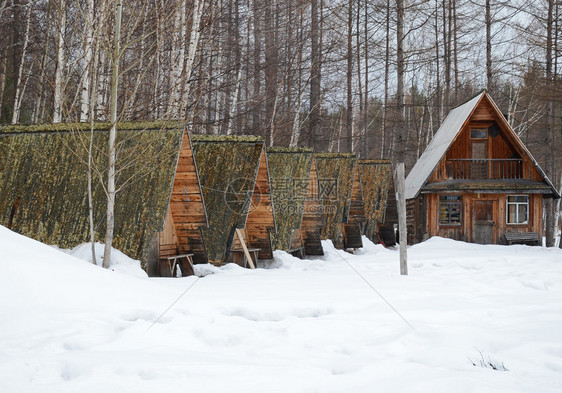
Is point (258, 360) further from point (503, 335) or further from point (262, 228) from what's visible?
point (262, 228)

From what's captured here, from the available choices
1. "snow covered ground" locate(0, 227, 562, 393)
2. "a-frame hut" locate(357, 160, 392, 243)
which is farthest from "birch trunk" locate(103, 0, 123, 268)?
"a-frame hut" locate(357, 160, 392, 243)

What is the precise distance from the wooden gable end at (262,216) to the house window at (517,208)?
14.7 metres

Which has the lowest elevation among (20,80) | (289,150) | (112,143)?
(112,143)

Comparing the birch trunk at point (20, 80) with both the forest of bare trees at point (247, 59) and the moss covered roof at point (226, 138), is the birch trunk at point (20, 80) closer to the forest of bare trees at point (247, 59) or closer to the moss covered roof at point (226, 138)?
the forest of bare trees at point (247, 59)

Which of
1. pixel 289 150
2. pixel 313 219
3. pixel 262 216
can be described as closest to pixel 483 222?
pixel 313 219

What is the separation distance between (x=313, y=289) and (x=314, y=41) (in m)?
20.9

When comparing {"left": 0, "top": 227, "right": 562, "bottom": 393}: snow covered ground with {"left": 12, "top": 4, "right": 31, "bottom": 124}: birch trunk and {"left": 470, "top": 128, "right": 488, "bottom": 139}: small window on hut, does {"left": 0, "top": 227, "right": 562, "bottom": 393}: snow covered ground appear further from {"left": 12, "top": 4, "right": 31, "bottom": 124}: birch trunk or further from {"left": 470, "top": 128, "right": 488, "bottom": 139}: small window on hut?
{"left": 470, "top": 128, "right": 488, "bottom": 139}: small window on hut

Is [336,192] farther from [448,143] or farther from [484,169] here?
[484,169]

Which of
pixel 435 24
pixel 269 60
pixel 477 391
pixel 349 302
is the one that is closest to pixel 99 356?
pixel 477 391

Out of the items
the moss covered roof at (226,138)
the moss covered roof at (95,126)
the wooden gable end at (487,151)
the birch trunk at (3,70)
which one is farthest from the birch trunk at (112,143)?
the wooden gable end at (487,151)

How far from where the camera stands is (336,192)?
736 inches

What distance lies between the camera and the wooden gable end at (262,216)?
12.8 m

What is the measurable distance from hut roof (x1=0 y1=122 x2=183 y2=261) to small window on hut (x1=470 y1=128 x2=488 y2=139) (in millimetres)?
17828

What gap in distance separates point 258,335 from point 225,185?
755cm
